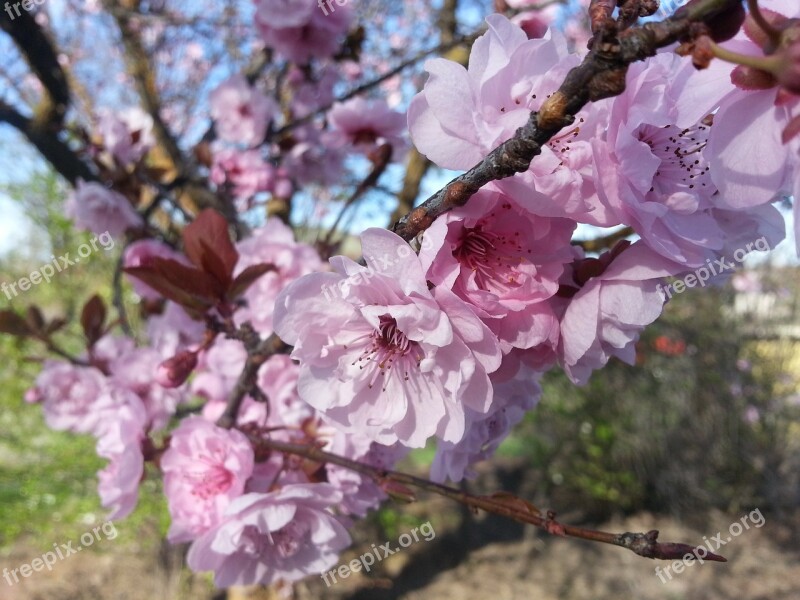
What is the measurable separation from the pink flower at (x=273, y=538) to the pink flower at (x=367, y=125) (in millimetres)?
1079

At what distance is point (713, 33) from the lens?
39cm

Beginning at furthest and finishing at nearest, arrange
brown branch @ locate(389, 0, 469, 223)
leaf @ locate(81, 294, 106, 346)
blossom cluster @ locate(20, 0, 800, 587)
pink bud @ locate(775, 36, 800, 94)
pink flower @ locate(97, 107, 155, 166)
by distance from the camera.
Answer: brown branch @ locate(389, 0, 469, 223)
pink flower @ locate(97, 107, 155, 166)
leaf @ locate(81, 294, 106, 346)
blossom cluster @ locate(20, 0, 800, 587)
pink bud @ locate(775, 36, 800, 94)

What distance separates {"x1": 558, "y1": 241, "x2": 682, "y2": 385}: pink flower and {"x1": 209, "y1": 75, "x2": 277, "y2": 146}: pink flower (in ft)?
6.06

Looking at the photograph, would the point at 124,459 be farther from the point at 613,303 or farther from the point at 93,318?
the point at 613,303

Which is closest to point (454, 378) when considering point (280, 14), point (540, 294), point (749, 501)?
point (540, 294)

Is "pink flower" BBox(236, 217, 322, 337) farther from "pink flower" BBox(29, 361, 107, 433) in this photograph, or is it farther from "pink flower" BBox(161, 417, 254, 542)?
"pink flower" BBox(29, 361, 107, 433)

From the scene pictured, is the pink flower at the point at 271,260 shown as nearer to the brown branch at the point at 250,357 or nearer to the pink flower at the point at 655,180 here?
the brown branch at the point at 250,357

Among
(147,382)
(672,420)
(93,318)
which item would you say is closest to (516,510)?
(147,382)

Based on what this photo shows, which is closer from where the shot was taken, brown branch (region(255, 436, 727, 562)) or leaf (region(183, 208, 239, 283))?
brown branch (region(255, 436, 727, 562))

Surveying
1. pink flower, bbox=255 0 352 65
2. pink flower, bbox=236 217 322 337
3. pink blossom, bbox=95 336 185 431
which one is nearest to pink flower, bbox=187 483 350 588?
pink flower, bbox=236 217 322 337

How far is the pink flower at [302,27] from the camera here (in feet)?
5.34

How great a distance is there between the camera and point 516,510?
769 millimetres

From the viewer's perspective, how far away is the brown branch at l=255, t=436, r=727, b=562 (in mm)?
612

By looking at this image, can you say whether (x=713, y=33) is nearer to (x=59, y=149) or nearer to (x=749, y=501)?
(x=59, y=149)
